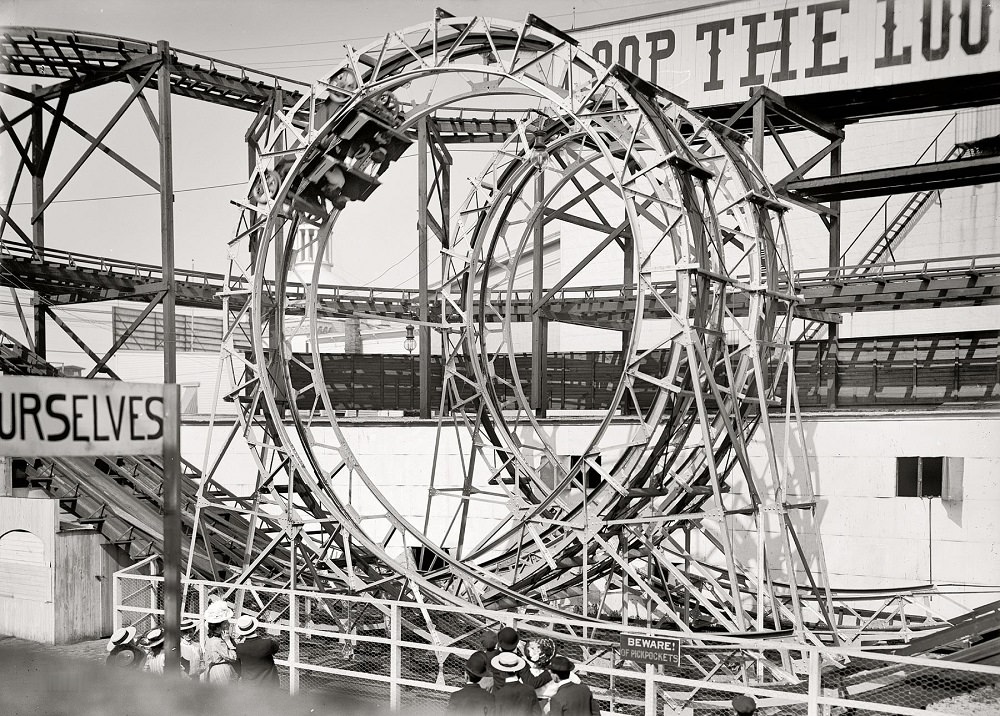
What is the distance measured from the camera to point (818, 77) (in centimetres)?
1950

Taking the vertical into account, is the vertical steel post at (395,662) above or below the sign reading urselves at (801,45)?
below

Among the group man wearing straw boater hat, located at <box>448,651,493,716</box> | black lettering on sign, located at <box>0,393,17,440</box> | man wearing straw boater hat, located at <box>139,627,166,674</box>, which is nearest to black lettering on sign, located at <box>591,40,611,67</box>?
man wearing straw boater hat, located at <box>139,627,166,674</box>

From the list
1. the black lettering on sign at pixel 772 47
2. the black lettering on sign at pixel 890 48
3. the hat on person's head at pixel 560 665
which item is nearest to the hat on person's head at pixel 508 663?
the hat on person's head at pixel 560 665

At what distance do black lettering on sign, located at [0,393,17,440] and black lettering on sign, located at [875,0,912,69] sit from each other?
18.0 m

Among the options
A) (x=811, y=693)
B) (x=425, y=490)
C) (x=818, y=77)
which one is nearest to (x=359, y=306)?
(x=425, y=490)

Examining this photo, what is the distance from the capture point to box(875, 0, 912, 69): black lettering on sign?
61.6ft

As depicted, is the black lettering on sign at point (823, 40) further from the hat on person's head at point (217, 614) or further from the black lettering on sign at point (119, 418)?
the black lettering on sign at point (119, 418)

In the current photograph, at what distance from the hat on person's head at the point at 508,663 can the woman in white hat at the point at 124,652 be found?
12.5 feet

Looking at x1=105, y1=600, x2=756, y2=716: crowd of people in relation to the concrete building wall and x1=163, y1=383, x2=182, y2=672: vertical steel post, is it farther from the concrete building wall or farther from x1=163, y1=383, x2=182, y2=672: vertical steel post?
the concrete building wall

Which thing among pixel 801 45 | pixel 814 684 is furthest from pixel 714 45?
pixel 814 684

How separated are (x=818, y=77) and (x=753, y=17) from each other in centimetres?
226

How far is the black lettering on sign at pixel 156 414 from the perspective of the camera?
634 cm

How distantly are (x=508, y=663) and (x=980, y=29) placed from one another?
637 inches

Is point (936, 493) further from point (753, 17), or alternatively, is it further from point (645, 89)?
point (753, 17)
